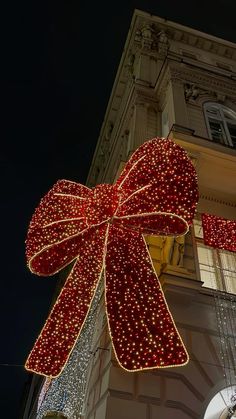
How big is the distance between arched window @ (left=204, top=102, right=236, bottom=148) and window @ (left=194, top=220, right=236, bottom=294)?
12.8 ft

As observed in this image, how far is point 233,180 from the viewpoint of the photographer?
9984 millimetres

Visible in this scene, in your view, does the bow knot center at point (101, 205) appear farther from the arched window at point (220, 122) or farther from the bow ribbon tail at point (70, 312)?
the arched window at point (220, 122)

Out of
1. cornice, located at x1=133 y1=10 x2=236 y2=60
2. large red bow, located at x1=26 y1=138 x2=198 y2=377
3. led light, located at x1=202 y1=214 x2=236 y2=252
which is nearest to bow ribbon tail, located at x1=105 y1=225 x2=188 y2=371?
large red bow, located at x1=26 y1=138 x2=198 y2=377

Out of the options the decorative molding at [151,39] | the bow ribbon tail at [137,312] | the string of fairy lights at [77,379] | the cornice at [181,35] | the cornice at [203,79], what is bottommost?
the string of fairy lights at [77,379]

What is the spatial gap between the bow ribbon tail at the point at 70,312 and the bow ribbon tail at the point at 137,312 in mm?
375

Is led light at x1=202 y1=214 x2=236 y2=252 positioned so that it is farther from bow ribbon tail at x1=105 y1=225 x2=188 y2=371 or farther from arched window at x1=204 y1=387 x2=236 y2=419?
arched window at x1=204 y1=387 x2=236 y2=419

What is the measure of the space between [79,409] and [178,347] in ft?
9.47

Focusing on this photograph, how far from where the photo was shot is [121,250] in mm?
7145

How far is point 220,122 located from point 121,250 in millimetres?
7551

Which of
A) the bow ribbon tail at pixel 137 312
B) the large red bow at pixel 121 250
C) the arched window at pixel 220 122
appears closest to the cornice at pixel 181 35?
the arched window at pixel 220 122

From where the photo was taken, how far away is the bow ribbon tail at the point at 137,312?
5.83 meters

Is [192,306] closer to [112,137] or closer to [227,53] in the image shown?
[112,137]

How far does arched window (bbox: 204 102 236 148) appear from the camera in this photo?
479 inches

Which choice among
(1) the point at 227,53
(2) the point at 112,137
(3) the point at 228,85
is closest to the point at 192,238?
(3) the point at 228,85
